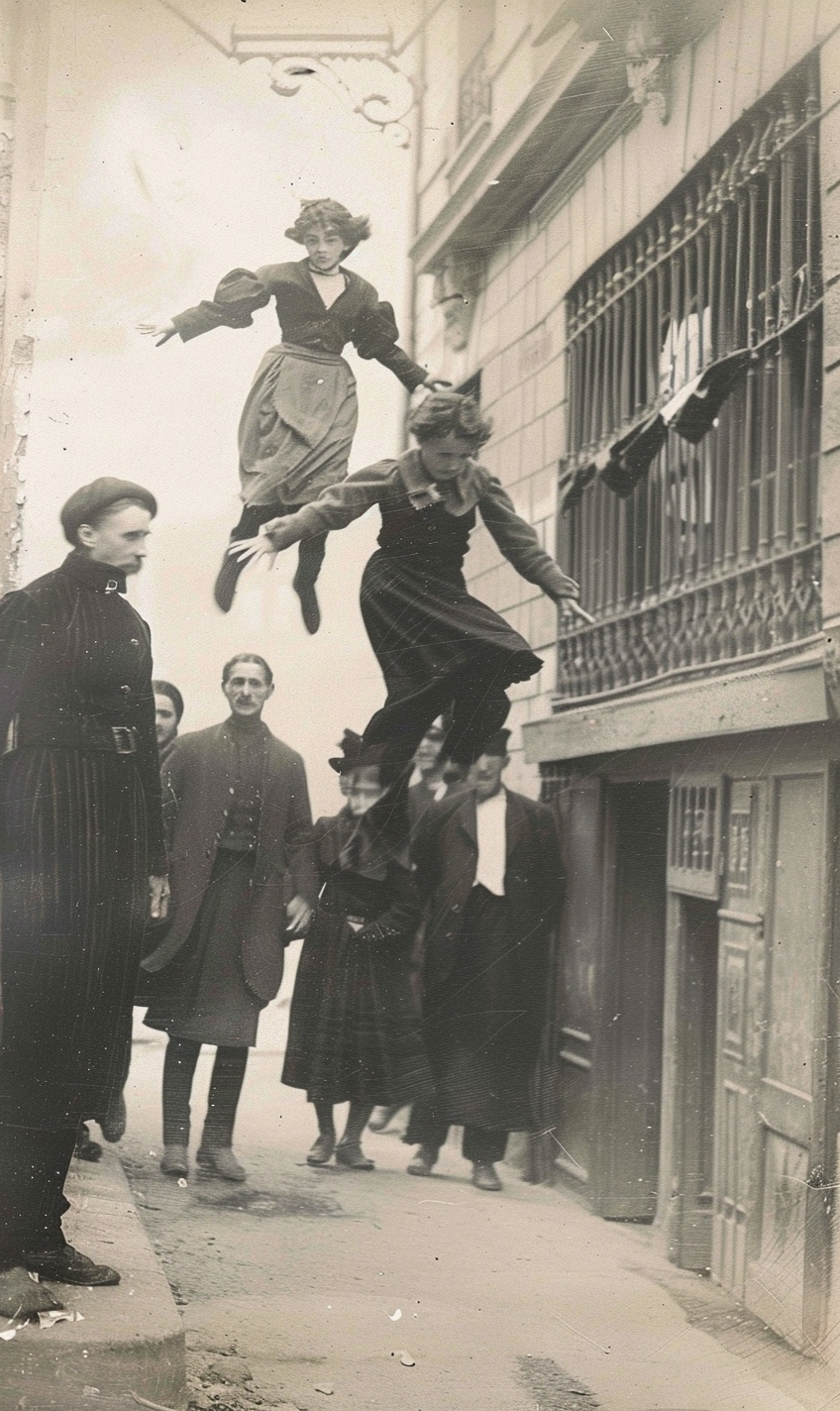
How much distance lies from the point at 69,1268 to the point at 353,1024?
777 mm

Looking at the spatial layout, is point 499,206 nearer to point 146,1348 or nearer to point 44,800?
point 44,800

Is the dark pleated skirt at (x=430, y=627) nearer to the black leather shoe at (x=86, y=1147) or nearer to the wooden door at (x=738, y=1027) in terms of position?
the wooden door at (x=738, y=1027)

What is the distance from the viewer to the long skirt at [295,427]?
11.2ft

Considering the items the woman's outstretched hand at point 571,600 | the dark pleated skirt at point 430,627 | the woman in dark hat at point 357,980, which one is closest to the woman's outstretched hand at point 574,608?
the woman's outstretched hand at point 571,600

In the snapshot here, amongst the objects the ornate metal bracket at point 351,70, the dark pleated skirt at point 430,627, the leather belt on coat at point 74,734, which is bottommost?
the leather belt on coat at point 74,734

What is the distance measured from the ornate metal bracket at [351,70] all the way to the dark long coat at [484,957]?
1534 millimetres

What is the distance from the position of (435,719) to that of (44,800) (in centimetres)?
88

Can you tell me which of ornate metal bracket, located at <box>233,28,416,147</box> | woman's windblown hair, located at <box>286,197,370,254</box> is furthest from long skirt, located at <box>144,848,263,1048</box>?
ornate metal bracket, located at <box>233,28,416,147</box>

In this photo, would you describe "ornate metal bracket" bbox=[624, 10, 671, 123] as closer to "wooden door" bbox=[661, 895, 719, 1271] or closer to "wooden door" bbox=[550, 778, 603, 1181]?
"wooden door" bbox=[550, 778, 603, 1181]

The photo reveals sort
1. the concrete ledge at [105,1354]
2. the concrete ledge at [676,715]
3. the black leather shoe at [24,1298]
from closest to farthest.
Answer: the concrete ledge at [105,1354], the black leather shoe at [24,1298], the concrete ledge at [676,715]

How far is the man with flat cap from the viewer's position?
3285mm

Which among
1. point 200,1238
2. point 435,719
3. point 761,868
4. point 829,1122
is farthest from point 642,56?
point 200,1238

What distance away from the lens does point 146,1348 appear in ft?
9.95

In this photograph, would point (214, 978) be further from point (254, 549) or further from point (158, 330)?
point (158, 330)
